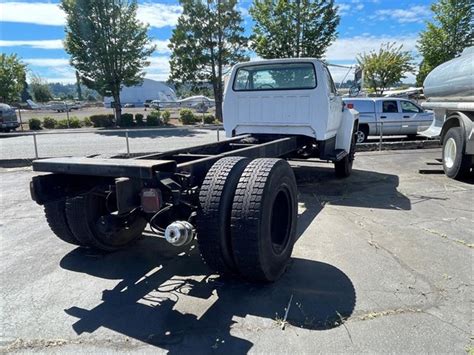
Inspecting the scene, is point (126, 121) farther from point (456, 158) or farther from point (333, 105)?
point (456, 158)

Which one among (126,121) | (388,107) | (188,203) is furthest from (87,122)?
(188,203)

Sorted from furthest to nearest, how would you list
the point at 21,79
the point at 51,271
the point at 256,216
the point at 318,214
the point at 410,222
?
the point at 21,79 → the point at 318,214 → the point at 410,222 → the point at 51,271 → the point at 256,216

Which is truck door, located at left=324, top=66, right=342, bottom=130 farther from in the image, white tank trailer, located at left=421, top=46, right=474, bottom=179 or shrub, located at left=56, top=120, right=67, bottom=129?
shrub, located at left=56, top=120, right=67, bottom=129

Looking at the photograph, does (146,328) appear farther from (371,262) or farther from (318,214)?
(318,214)

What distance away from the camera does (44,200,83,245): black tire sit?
12.6ft

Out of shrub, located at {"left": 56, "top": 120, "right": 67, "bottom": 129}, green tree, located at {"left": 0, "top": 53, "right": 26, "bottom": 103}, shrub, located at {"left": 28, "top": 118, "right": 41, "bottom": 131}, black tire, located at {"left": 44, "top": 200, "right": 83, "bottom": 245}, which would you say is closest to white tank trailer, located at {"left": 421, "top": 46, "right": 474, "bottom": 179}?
black tire, located at {"left": 44, "top": 200, "right": 83, "bottom": 245}

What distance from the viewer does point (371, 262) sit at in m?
3.87

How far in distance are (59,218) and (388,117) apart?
13.4 m

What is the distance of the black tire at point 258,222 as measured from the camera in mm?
3023

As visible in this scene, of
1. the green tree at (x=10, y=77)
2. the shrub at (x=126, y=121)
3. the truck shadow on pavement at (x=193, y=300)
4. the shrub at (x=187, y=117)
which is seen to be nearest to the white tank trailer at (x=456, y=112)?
the truck shadow on pavement at (x=193, y=300)

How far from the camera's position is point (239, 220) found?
3.03 m

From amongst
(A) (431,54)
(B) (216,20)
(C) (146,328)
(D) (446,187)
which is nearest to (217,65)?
(B) (216,20)

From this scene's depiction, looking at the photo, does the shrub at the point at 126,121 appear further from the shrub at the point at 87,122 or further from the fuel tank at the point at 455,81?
the fuel tank at the point at 455,81

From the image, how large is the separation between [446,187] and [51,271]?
23.2 feet
